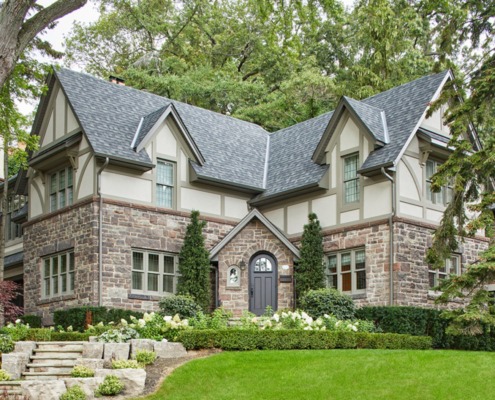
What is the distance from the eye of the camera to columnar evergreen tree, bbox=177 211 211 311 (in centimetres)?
2439

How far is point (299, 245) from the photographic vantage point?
26000 millimetres

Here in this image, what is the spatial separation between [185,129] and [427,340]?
33.6ft

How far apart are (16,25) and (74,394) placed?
702cm

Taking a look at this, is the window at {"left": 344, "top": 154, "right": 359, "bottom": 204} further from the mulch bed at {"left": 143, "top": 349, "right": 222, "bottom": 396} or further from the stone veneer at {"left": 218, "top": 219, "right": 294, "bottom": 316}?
the mulch bed at {"left": 143, "top": 349, "right": 222, "bottom": 396}

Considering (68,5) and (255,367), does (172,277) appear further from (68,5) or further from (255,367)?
(68,5)

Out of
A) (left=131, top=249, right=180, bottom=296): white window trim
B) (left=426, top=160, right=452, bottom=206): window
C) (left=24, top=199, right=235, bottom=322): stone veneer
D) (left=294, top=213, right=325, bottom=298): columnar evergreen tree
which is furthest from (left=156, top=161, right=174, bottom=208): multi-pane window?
(left=426, top=160, right=452, bottom=206): window

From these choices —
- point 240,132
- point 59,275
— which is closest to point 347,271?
point 240,132

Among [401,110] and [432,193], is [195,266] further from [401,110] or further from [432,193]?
[401,110]

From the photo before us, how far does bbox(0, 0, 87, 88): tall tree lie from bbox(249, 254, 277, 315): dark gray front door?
12121 millimetres

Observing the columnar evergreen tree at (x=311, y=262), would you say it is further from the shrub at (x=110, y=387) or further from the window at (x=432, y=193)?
the shrub at (x=110, y=387)

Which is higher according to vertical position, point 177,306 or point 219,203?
point 219,203

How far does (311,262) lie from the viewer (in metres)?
24.8

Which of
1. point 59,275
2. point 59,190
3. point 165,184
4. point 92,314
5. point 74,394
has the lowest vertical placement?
point 74,394

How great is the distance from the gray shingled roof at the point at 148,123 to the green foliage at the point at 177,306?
14.4ft
